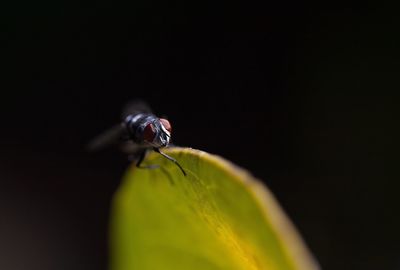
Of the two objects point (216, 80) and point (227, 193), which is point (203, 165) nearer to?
point (227, 193)

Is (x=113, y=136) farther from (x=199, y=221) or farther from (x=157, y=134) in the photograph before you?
(x=199, y=221)

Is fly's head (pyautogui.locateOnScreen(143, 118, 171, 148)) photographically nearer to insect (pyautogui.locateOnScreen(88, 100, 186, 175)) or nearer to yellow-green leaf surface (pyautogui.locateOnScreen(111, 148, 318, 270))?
insect (pyautogui.locateOnScreen(88, 100, 186, 175))

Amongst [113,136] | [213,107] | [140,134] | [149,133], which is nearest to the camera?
[149,133]

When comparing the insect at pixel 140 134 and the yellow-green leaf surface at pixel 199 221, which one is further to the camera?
the insect at pixel 140 134

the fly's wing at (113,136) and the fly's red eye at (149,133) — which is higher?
the fly's red eye at (149,133)

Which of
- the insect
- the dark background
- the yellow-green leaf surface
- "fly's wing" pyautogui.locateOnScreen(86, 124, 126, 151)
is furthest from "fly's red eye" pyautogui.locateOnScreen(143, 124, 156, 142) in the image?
the dark background

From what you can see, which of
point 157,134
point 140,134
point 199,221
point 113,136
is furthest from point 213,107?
point 199,221

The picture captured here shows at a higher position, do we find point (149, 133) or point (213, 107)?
point (149, 133)

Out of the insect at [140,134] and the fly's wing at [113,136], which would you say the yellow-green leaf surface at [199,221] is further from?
the fly's wing at [113,136]

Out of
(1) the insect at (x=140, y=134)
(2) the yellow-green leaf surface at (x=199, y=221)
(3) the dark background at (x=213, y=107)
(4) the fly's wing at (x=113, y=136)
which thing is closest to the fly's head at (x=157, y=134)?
(1) the insect at (x=140, y=134)
